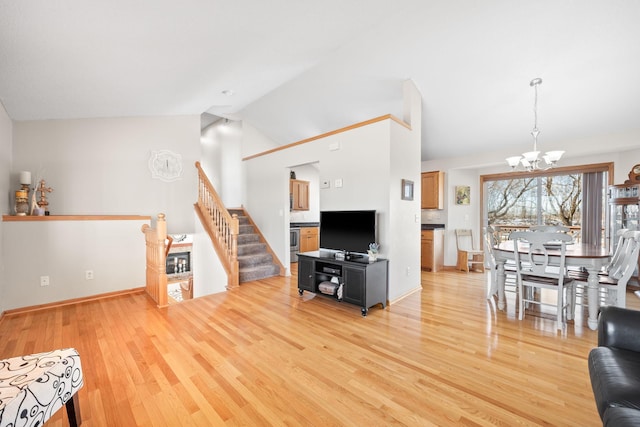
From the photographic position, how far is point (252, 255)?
210 inches

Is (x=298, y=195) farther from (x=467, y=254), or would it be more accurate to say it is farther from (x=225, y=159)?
(x=467, y=254)

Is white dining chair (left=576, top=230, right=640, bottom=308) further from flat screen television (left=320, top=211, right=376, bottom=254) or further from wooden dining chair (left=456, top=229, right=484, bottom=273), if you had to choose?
wooden dining chair (left=456, top=229, right=484, bottom=273)

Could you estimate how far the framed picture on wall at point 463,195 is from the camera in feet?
19.8

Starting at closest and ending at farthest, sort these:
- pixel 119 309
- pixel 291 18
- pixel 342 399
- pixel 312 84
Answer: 1. pixel 342 399
2. pixel 291 18
3. pixel 119 309
4. pixel 312 84

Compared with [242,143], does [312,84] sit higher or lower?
higher

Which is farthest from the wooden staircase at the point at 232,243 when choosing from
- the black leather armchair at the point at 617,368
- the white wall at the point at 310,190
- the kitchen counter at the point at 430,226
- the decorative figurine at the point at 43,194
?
the black leather armchair at the point at 617,368

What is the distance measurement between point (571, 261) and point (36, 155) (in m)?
6.91

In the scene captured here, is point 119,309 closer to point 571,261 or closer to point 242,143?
point 242,143

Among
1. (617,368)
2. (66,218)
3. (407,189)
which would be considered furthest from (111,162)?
(617,368)

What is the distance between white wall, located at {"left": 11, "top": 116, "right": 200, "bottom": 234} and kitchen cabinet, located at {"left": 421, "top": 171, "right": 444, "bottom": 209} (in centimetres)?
488

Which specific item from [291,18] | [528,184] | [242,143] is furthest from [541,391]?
[242,143]

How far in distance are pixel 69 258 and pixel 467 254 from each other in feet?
22.5

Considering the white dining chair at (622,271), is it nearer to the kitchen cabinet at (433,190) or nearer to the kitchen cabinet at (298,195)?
the kitchen cabinet at (433,190)

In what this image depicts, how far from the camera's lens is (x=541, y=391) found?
1.83 m
